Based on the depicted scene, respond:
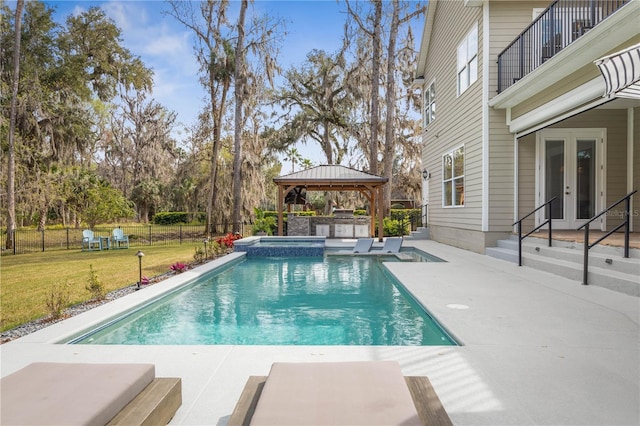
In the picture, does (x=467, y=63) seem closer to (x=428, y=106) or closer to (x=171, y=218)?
(x=428, y=106)

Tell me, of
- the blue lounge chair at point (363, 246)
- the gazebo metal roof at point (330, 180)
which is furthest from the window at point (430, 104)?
the blue lounge chair at point (363, 246)

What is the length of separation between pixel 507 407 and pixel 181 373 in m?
2.24

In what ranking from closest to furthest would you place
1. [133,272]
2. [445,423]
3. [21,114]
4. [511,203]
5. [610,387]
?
[445,423]
[610,387]
[133,272]
[511,203]
[21,114]

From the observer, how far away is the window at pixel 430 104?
14312 millimetres

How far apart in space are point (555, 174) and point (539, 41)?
302 centimetres

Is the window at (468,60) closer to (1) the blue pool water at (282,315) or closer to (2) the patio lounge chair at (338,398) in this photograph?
(1) the blue pool water at (282,315)

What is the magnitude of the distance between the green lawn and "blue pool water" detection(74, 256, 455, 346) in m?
1.34

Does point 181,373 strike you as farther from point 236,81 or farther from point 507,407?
point 236,81

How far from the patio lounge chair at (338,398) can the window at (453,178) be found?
9955mm

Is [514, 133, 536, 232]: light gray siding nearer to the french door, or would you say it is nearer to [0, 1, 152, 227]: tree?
the french door

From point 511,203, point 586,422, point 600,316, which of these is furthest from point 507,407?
point 511,203

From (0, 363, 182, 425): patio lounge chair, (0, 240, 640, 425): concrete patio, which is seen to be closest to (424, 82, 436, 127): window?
(0, 240, 640, 425): concrete patio

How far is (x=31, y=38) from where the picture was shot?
55.1ft

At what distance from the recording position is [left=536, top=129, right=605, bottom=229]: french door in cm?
896
